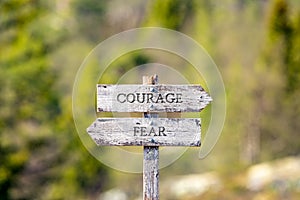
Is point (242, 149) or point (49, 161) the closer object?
point (49, 161)

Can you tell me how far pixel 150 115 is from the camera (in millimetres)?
4727

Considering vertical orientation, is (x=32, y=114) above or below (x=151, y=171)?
above

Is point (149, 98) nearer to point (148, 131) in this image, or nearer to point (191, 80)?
point (148, 131)

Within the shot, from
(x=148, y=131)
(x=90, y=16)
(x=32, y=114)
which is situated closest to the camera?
(x=148, y=131)

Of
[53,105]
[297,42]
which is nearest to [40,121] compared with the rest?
[53,105]

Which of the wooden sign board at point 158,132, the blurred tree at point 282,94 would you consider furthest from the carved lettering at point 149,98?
the blurred tree at point 282,94

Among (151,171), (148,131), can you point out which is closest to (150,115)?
(148,131)

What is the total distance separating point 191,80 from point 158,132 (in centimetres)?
951

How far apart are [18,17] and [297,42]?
10078 mm

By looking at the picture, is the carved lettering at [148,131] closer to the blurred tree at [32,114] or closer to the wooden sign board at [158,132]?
the wooden sign board at [158,132]

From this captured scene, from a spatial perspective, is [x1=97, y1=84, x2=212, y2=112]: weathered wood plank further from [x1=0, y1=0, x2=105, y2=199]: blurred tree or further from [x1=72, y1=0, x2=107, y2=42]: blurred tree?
[x1=72, y1=0, x2=107, y2=42]: blurred tree

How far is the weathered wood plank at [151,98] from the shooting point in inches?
185

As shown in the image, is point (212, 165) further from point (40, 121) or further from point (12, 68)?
point (12, 68)

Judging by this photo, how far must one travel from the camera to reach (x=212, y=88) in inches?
236
